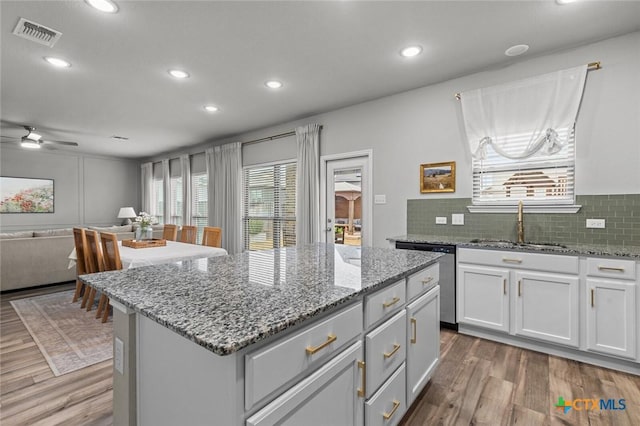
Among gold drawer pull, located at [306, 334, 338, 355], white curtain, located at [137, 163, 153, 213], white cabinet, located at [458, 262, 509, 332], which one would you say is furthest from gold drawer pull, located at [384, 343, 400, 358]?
white curtain, located at [137, 163, 153, 213]

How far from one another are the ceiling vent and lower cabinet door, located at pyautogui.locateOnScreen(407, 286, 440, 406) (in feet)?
11.4

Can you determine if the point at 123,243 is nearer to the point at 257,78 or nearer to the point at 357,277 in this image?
the point at 257,78

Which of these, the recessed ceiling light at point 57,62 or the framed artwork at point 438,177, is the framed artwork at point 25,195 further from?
the framed artwork at point 438,177

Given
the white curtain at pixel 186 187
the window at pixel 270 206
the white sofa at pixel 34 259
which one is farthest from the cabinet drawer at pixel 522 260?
the white curtain at pixel 186 187

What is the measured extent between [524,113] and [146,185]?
8.68 m

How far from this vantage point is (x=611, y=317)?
2.27 meters

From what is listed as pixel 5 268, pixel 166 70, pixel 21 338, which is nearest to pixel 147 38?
pixel 166 70

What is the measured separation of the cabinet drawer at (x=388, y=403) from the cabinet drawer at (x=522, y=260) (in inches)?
64.6

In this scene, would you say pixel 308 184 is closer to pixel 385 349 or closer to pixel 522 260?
pixel 522 260

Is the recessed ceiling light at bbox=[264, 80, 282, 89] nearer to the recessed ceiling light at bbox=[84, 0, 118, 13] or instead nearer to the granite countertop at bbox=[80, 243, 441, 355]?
the recessed ceiling light at bbox=[84, 0, 118, 13]

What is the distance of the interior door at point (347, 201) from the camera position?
4.13 metres

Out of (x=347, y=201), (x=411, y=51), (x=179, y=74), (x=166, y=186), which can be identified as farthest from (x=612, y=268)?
(x=166, y=186)

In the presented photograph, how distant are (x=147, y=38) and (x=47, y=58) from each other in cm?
124

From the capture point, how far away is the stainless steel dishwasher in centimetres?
297
